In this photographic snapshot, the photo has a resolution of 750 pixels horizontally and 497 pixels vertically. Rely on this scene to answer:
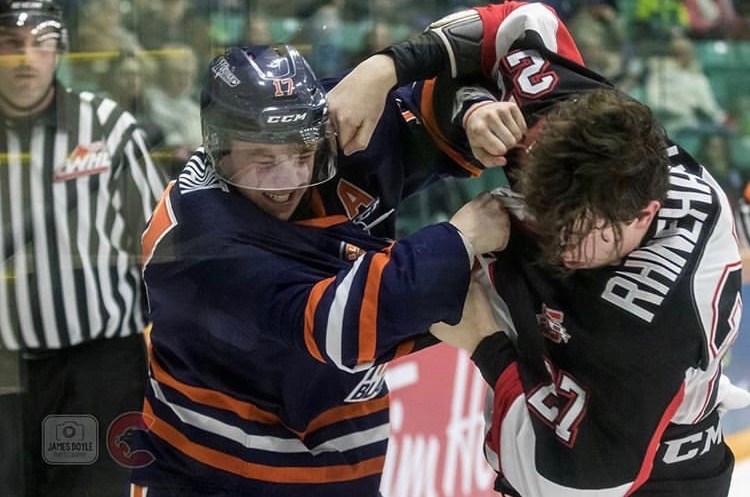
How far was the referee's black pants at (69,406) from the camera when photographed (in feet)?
5.05

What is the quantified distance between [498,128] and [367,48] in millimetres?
545

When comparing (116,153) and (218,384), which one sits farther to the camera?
(218,384)

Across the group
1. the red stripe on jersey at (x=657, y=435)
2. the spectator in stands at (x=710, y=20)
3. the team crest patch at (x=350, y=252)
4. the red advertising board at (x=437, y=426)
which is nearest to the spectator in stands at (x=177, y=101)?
the team crest patch at (x=350, y=252)

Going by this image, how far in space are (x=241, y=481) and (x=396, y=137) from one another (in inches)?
20.1

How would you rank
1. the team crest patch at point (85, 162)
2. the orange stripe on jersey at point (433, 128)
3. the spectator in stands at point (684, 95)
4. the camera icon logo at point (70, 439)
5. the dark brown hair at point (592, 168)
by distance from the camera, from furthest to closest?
the spectator in stands at point (684, 95) < the orange stripe on jersey at point (433, 128) < the camera icon logo at point (70, 439) < the team crest patch at point (85, 162) < the dark brown hair at point (592, 168)

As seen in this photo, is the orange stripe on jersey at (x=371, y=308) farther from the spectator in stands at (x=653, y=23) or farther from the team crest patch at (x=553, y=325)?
the spectator in stands at (x=653, y=23)

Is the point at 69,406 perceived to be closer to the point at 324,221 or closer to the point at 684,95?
the point at 324,221

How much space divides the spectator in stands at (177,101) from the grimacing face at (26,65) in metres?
0.12

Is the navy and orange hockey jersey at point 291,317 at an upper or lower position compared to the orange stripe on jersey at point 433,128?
lower

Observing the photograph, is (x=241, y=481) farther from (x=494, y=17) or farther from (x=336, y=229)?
(x=494, y=17)

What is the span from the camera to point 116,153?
4.88 feet

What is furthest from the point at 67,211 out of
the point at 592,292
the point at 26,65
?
the point at 592,292

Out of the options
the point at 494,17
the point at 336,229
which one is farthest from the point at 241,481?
the point at 494,17

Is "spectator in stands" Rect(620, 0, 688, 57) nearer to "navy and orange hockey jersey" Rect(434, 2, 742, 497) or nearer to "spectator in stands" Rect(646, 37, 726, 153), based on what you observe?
"spectator in stands" Rect(646, 37, 726, 153)
